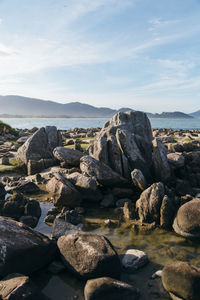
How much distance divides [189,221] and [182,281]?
3.36 meters

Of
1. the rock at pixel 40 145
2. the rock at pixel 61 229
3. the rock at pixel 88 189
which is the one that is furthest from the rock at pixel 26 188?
the rock at pixel 61 229

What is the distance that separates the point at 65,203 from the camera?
40.5ft

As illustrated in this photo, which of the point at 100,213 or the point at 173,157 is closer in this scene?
the point at 100,213

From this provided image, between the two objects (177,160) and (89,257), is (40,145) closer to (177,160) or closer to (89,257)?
(177,160)

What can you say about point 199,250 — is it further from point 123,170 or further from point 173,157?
point 173,157

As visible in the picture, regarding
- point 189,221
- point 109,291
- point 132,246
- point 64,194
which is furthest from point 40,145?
point 109,291

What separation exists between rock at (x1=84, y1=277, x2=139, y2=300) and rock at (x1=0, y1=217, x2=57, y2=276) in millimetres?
1916

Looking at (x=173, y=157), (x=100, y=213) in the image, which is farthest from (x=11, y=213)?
(x=173, y=157)

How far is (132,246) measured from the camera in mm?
8930

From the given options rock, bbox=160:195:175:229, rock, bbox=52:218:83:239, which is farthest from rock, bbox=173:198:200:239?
rock, bbox=52:218:83:239

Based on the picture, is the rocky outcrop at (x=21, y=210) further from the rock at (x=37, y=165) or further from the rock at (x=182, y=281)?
the rock at (x=37, y=165)

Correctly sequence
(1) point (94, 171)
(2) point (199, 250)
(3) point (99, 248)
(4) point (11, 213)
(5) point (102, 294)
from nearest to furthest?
1. (5) point (102, 294)
2. (3) point (99, 248)
3. (2) point (199, 250)
4. (4) point (11, 213)
5. (1) point (94, 171)

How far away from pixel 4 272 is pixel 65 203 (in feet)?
18.5

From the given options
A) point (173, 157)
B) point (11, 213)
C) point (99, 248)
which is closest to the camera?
point (99, 248)
